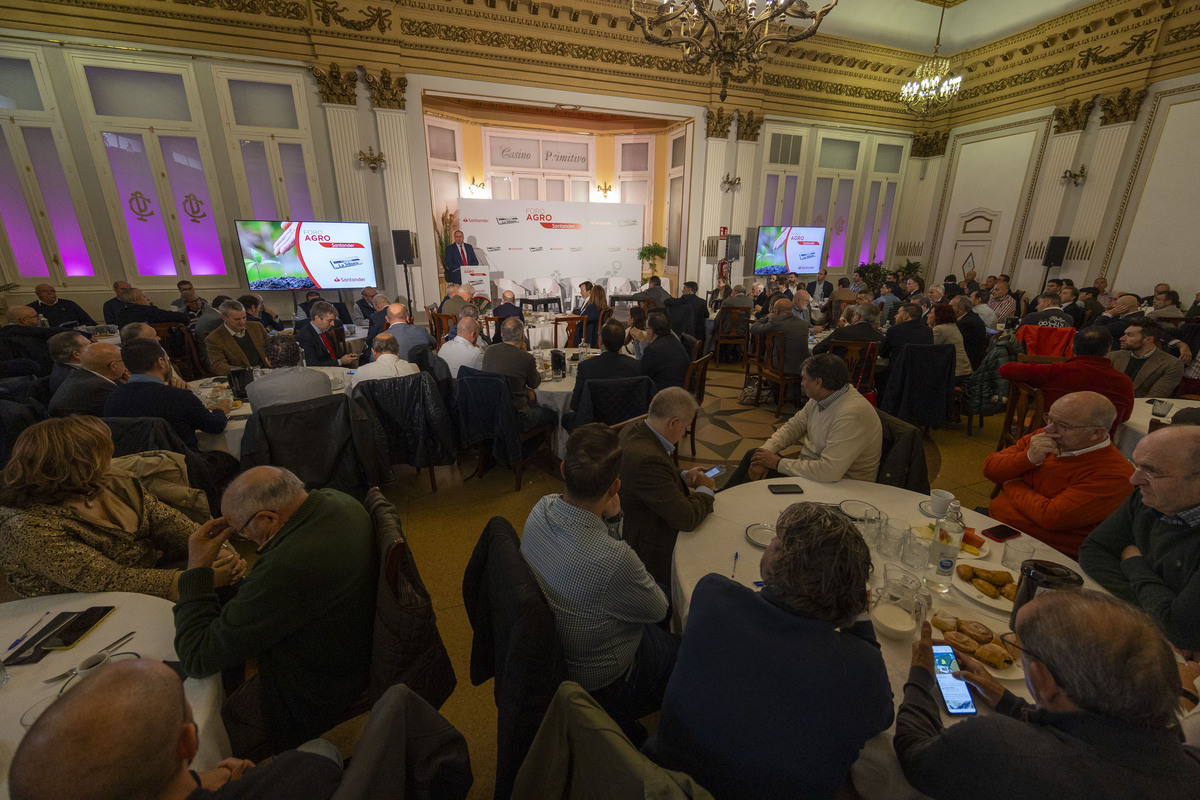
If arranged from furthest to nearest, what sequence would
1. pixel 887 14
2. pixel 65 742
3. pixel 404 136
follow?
pixel 887 14, pixel 404 136, pixel 65 742

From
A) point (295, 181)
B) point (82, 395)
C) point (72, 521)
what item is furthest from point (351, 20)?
point (72, 521)

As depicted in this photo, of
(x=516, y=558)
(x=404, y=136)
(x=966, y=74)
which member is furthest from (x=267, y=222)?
(x=966, y=74)

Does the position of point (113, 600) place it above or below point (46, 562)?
below

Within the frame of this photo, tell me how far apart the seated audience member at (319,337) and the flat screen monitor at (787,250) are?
8.01 metres

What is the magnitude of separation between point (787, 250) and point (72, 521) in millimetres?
Result: 11311

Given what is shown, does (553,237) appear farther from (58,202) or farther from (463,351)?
(58,202)

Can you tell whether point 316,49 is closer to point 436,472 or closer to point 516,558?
point 436,472

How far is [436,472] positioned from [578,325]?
3002 mm

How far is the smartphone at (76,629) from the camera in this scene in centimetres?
127

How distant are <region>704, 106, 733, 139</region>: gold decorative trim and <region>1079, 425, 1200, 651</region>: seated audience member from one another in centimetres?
926

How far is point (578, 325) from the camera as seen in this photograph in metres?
6.48

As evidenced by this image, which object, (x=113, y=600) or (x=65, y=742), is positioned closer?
(x=65, y=742)

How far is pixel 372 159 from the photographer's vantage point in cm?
726

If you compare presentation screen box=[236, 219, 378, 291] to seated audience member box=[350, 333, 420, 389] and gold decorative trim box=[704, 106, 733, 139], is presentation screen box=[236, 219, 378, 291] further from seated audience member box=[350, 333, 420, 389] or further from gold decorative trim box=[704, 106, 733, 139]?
gold decorative trim box=[704, 106, 733, 139]
